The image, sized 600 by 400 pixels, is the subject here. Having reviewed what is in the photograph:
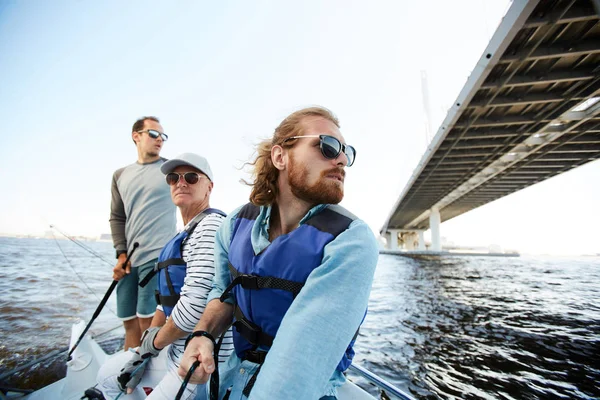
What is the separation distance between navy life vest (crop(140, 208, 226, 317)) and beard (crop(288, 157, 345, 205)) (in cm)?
93

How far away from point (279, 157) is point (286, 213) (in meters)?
0.34

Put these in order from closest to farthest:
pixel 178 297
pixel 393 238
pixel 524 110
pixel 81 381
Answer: pixel 178 297, pixel 81 381, pixel 524 110, pixel 393 238

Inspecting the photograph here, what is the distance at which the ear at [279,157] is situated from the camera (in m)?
1.51

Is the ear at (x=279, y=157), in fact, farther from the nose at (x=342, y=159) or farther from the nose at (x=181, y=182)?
the nose at (x=181, y=182)

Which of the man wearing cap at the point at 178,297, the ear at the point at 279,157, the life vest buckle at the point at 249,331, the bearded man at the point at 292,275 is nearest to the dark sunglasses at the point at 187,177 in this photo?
the man wearing cap at the point at 178,297

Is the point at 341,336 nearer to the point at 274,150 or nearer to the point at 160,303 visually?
the point at 274,150

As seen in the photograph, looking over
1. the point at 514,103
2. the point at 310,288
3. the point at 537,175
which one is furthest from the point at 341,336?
the point at 537,175

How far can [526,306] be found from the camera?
8383 mm

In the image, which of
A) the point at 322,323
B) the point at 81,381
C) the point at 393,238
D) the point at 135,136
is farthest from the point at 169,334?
the point at 393,238

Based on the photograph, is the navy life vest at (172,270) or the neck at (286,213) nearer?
the neck at (286,213)

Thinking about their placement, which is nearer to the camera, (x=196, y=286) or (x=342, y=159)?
(x=342, y=159)

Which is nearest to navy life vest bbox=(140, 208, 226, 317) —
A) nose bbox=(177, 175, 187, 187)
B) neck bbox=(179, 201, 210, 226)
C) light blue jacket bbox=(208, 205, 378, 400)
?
neck bbox=(179, 201, 210, 226)

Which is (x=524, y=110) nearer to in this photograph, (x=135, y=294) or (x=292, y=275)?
(x=292, y=275)

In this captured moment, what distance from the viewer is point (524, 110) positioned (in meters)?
16.3
